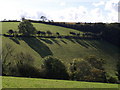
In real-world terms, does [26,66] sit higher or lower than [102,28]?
lower

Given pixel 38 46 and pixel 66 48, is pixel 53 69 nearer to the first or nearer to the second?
pixel 38 46

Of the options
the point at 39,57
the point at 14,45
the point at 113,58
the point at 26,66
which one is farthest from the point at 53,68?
the point at 113,58

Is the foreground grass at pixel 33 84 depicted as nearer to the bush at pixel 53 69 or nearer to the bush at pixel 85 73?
the bush at pixel 85 73

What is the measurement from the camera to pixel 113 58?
79438mm

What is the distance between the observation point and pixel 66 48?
271 feet

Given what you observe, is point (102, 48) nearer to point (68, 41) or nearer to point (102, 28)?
point (68, 41)

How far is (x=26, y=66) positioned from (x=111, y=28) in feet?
251

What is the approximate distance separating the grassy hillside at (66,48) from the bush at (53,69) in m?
19.8

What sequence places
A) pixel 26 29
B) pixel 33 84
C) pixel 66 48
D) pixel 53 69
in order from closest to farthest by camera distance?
pixel 33 84 → pixel 53 69 → pixel 66 48 → pixel 26 29

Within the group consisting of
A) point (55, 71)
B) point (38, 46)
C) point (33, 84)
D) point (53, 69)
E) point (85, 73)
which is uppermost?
point (33, 84)

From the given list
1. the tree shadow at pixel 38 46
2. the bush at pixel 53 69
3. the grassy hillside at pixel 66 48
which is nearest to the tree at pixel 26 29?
the tree shadow at pixel 38 46

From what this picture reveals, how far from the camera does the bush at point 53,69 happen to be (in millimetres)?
41125

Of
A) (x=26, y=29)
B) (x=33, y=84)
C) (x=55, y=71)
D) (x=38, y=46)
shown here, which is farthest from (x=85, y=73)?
(x=26, y=29)

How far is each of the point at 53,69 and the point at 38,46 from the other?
3779 centimetres
